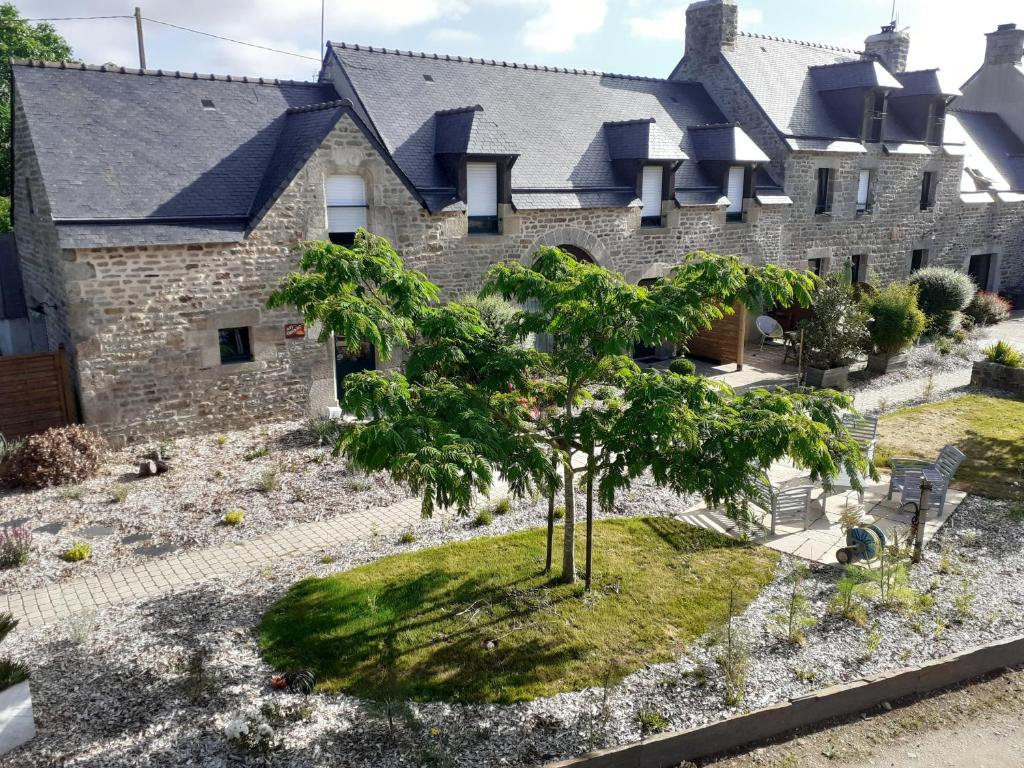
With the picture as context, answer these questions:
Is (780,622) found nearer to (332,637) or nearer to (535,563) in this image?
(535,563)

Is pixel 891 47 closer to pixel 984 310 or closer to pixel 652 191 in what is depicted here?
pixel 984 310

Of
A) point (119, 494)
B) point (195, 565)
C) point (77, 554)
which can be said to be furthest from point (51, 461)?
point (195, 565)

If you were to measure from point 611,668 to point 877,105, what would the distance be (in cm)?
2100

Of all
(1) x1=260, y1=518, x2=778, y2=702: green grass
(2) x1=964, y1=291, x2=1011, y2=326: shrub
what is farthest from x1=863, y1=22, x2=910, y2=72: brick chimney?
(1) x1=260, y1=518, x2=778, y2=702: green grass

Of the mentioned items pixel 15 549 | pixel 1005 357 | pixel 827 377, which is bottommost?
pixel 15 549

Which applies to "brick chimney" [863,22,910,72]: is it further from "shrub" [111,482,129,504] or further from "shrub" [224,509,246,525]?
"shrub" [111,482,129,504]

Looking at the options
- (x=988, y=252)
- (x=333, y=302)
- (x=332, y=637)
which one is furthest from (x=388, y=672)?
(x=988, y=252)

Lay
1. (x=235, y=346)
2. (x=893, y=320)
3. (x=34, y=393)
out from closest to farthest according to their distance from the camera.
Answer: (x=34, y=393), (x=235, y=346), (x=893, y=320)

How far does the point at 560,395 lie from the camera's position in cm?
784

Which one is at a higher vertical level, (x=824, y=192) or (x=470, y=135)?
(x=470, y=135)

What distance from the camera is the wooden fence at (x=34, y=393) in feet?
40.1

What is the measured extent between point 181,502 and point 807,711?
26.8ft

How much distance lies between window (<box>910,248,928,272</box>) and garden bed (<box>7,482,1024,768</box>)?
1884cm

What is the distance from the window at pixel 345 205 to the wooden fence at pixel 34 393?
488 centimetres
